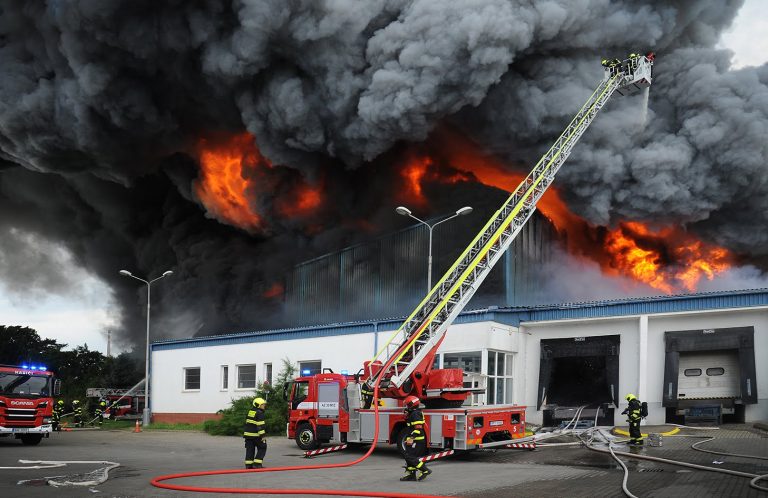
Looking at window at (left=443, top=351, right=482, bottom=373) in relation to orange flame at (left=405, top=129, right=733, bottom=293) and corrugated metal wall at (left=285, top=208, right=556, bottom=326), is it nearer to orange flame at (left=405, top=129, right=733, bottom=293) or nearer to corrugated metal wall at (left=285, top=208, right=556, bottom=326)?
corrugated metal wall at (left=285, top=208, right=556, bottom=326)

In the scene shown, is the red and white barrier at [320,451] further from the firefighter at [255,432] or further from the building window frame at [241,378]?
the building window frame at [241,378]

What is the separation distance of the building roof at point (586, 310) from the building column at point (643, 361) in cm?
40

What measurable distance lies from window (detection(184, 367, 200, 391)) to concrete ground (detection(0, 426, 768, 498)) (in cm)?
1256

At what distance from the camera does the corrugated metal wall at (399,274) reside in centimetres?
2961

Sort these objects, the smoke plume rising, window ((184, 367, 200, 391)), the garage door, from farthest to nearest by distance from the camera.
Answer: window ((184, 367, 200, 391)) → the smoke plume rising → the garage door

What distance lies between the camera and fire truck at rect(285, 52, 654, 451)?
15.4 m

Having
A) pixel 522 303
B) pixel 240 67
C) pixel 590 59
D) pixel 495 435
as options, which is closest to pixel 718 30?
pixel 590 59

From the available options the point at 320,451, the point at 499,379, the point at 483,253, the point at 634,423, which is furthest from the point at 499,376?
the point at 320,451

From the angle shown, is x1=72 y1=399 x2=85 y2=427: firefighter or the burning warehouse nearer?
the burning warehouse

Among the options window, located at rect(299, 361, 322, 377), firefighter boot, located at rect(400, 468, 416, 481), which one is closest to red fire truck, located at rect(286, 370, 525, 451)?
firefighter boot, located at rect(400, 468, 416, 481)

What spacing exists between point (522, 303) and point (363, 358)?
717cm

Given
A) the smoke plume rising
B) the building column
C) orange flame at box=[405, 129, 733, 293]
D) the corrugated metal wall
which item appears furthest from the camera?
orange flame at box=[405, 129, 733, 293]

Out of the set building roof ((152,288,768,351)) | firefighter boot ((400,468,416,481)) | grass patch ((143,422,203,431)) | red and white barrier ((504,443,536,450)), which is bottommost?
grass patch ((143,422,203,431))

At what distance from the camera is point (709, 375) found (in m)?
22.3
